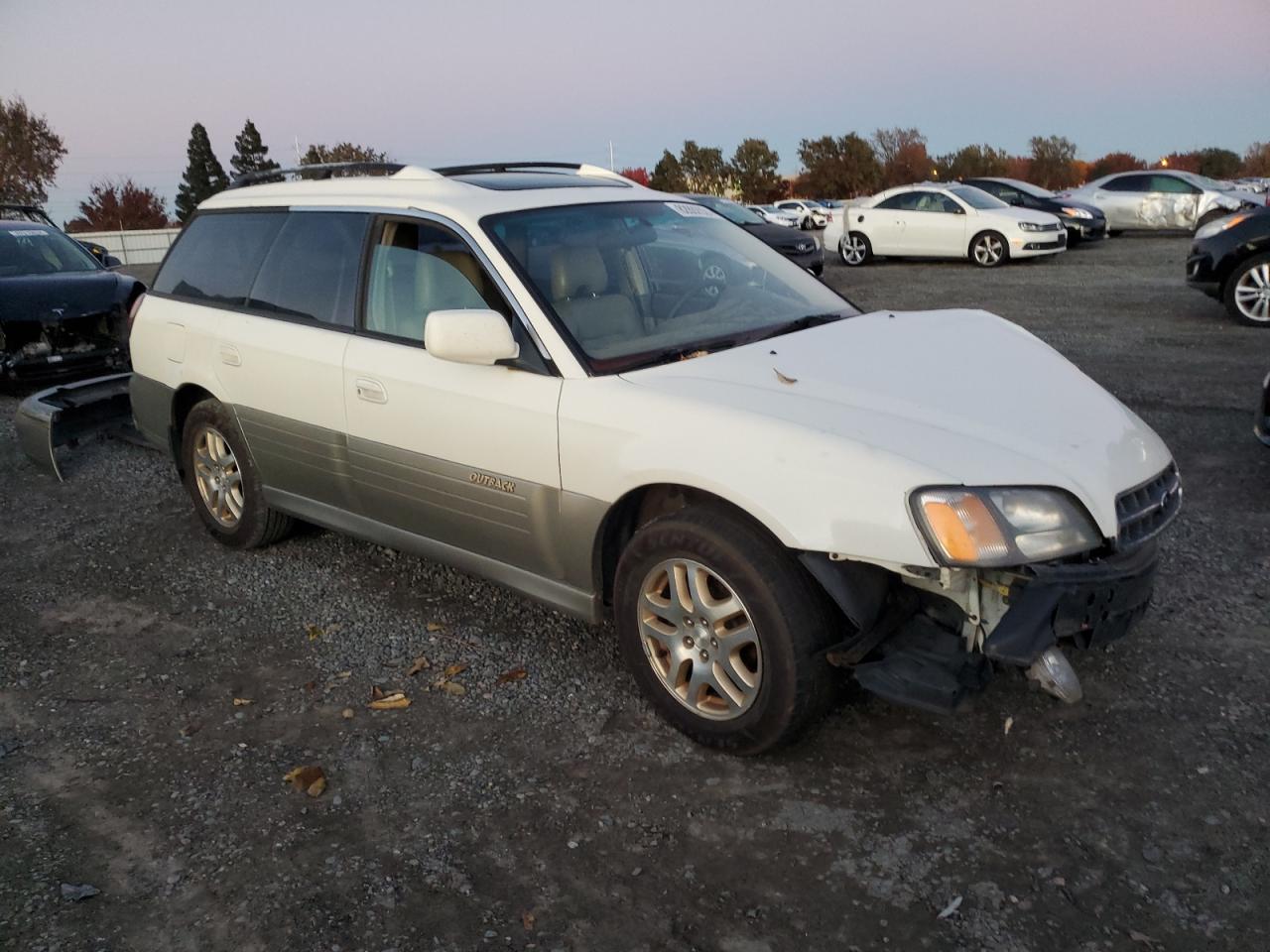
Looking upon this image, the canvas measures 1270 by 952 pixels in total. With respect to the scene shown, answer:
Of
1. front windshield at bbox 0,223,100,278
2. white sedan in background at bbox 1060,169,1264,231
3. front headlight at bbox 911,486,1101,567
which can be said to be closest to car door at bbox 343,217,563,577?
front headlight at bbox 911,486,1101,567

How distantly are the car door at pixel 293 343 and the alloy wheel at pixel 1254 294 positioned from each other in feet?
31.9

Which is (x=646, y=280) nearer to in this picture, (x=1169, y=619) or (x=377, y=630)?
(x=377, y=630)

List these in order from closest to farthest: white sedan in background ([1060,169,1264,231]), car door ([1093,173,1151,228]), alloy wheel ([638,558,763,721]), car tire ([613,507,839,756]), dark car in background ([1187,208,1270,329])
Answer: car tire ([613,507,839,756])
alloy wheel ([638,558,763,721])
dark car in background ([1187,208,1270,329])
white sedan in background ([1060,169,1264,231])
car door ([1093,173,1151,228])

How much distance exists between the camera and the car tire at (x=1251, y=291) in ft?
34.3

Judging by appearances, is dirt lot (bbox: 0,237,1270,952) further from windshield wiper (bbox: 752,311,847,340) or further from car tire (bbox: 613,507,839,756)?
windshield wiper (bbox: 752,311,847,340)

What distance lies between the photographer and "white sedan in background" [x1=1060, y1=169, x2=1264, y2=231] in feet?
70.7

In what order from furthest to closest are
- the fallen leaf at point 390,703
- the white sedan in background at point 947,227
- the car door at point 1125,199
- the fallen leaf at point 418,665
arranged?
the car door at point 1125,199 → the white sedan in background at point 947,227 → the fallen leaf at point 418,665 → the fallen leaf at point 390,703

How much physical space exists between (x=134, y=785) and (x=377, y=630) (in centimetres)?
124

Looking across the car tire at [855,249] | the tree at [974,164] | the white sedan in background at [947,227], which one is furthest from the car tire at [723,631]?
the tree at [974,164]

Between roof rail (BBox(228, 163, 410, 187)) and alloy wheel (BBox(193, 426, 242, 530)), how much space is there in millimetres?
1392

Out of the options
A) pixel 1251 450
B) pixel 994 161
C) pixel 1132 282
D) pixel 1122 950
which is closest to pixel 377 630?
pixel 1122 950

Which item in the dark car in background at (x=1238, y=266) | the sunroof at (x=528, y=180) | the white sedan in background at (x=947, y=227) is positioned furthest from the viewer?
the white sedan in background at (x=947, y=227)

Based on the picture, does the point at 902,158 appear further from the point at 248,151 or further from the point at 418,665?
the point at 418,665

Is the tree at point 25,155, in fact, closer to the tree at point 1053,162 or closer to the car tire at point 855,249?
the car tire at point 855,249
